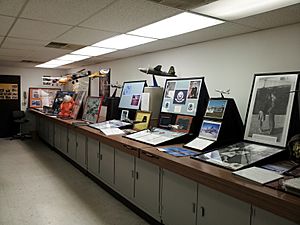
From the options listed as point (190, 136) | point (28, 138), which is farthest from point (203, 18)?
point (28, 138)

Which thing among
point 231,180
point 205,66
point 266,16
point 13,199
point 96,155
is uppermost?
point 266,16

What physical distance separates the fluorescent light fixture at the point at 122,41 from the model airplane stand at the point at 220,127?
4.74 ft

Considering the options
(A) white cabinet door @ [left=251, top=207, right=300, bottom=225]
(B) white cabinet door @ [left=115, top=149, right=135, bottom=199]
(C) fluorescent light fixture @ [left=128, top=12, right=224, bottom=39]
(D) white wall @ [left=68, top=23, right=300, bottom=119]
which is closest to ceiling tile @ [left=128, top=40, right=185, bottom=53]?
(D) white wall @ [left=68, top=23, right=300, bottom=119]

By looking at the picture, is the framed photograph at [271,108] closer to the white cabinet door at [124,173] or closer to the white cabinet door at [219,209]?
the white cabinet door at [219,209]

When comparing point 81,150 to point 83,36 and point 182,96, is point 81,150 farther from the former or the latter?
point 182,96

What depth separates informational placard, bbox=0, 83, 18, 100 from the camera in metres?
7.87

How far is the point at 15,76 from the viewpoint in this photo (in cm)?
802

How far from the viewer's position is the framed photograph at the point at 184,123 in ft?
10.1

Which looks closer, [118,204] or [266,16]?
[266,16]

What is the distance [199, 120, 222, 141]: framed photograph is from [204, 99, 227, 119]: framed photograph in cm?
8

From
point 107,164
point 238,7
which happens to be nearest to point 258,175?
point 238,7

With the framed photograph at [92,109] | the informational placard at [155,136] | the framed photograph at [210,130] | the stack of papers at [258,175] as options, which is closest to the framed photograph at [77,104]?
the framed photograph at [92,109]

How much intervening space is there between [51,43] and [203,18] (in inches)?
99.1

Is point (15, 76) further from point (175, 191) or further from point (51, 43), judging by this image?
point (175, 191)
